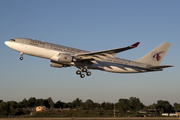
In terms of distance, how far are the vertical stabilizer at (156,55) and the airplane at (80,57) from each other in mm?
737

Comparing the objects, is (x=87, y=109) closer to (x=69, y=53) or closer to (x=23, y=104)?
(x=69, y=53)

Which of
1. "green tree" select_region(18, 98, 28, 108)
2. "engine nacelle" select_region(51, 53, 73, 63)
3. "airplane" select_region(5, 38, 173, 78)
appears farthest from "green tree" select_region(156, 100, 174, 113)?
"engine nacelle" select_region(51, 53, 73, 63)

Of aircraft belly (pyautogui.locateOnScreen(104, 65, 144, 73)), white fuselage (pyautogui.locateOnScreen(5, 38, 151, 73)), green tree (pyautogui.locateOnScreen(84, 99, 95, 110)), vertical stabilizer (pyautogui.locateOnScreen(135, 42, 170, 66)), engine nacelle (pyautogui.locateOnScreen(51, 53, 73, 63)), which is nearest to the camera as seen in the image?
engine nacelle (pyautogui.locateOnScreen(51, 53, 73, 63))

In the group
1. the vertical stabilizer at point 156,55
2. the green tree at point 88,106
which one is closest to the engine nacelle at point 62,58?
the vertical stabilizer at point 156,55

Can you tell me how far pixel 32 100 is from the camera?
129 meters

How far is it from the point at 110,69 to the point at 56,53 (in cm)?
1014

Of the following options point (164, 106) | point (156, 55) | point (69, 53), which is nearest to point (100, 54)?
point (69, 53)

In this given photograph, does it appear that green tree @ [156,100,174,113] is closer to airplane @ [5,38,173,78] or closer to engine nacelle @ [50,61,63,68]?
airplane @ [5,38,173,78]

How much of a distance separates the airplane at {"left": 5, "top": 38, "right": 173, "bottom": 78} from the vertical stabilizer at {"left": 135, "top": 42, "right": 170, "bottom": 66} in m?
0.74

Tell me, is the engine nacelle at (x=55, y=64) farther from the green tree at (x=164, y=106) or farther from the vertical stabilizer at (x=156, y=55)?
the green tree at (x=164, y=106)

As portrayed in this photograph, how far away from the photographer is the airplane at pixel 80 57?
138 ft

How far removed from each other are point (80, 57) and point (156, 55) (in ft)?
54.5

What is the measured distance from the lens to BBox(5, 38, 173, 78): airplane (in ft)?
138

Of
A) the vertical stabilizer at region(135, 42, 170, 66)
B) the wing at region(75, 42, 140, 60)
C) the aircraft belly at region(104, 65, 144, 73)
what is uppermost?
the vertical stabilizer at region(135, 42, 170, 66)
